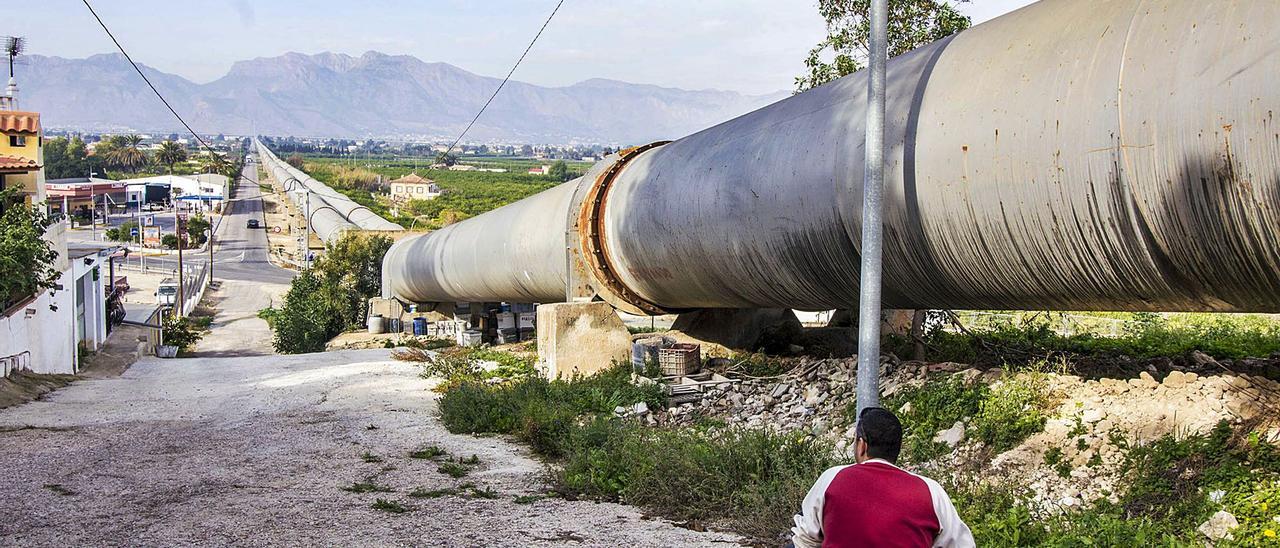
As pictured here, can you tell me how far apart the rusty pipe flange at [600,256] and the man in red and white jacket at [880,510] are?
9190 millimetres

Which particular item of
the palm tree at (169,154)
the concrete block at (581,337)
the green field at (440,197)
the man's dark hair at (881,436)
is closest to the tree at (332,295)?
the concrete block at (581,337)

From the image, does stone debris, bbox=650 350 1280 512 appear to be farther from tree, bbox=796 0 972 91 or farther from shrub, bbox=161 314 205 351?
shrub, bbox=161 314 205 351

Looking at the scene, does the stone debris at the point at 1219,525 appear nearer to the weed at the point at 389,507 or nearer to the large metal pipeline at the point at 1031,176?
the large metal pipeline at the point at 1031,176

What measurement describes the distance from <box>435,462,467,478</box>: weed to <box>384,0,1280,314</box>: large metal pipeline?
3.10 metres

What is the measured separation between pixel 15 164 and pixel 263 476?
14.7 meters

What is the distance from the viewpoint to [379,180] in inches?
6033

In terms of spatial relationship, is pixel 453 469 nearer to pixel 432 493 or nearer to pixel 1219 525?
pixel 432 493

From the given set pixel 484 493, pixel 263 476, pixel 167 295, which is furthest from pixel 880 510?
pixel 167 295

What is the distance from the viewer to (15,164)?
20312 millimetres

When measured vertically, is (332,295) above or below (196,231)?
below

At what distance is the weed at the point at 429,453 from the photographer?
9.95m

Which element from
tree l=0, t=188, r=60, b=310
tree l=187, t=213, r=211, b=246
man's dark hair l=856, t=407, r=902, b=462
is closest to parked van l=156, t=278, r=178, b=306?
tree l=0, t=188, r=60, b=310

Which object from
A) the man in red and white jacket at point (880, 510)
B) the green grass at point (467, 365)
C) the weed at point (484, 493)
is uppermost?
the man in red and white jacket at point (880, 510)

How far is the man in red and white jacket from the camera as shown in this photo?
355 cm
